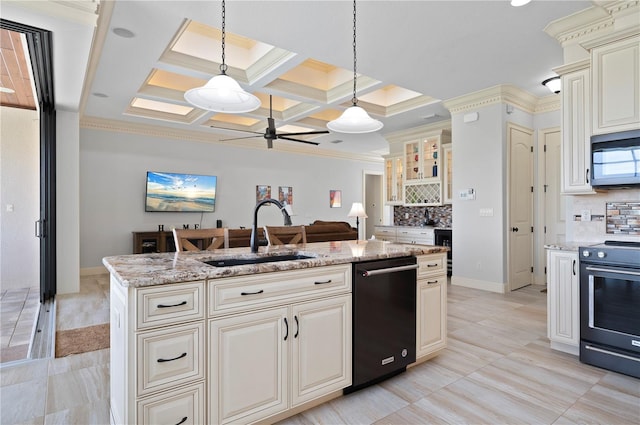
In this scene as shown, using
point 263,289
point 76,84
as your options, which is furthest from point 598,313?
point 76,84

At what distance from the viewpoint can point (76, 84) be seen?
388 centimetres

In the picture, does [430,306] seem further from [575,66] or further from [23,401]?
[23,401]

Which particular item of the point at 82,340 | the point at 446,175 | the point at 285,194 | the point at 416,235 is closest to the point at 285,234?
the point at 82,340

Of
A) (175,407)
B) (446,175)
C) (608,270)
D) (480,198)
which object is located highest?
(446,175)

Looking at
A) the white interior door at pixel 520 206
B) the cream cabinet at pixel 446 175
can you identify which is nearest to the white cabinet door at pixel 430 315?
the white interior door at pixel 520 206

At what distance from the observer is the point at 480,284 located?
5.09m

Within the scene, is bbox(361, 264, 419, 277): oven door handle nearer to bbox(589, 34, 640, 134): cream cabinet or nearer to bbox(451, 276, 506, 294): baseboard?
bbox(589, 34, 640, 134): cream cabinet

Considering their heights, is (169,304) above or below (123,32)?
below

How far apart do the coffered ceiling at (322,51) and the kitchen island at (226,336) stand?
216 centimetres

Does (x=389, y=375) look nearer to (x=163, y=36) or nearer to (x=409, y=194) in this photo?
(x=163, y=36)

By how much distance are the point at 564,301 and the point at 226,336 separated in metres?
2.80

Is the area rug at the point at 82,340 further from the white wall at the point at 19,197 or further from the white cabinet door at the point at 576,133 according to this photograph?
the white cabinet door at the point at 576,133

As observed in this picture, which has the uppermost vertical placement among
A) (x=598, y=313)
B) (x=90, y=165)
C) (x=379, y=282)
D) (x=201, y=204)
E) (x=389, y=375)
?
(x=90, y=165)

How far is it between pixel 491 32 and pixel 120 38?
11.8 feet
